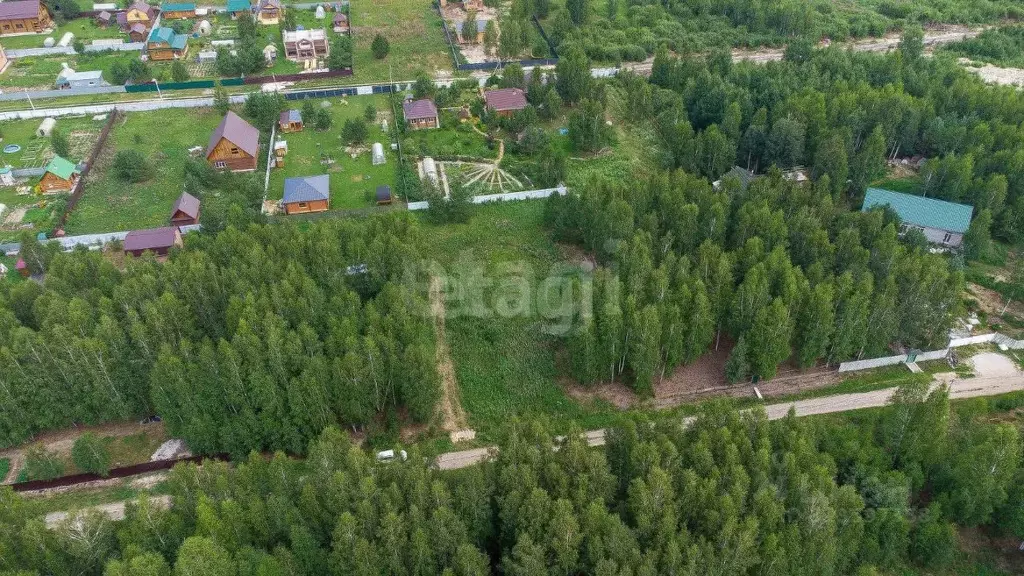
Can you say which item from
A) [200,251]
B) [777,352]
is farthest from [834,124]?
[200,251]

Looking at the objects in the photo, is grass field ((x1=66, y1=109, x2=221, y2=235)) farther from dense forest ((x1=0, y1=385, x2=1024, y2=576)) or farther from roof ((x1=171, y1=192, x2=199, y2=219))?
dense forest ((x1=0, y1=385, x2=1024, y2=576))

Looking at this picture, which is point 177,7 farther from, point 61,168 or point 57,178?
point 57,178

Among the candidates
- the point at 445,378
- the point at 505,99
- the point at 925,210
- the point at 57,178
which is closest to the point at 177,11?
the point at 57,178

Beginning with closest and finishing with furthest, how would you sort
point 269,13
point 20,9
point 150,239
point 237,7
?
point 150,239 < point 20,9 < point 269,13 < point 237,7

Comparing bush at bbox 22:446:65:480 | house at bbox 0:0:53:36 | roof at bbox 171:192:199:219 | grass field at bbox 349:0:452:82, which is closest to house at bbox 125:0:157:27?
house at bbox 0:0:53:36

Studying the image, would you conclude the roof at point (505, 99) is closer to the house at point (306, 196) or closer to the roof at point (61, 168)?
the house at point (306, 196)
